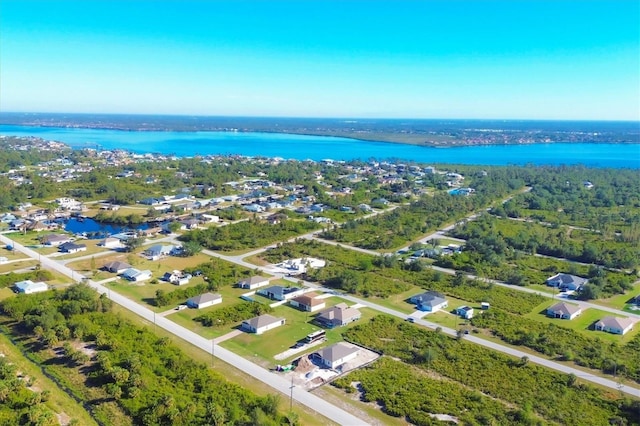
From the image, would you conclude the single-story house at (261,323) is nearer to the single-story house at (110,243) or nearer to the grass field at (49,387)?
the grass field at (49,387)

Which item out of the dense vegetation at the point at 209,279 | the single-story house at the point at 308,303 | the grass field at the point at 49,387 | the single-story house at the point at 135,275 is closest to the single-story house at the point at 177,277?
the dense vegetation at the point at 209,279

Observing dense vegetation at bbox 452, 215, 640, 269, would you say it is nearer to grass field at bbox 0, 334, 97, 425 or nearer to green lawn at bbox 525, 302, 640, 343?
green lawn at bbox 525, 302, 640, 343

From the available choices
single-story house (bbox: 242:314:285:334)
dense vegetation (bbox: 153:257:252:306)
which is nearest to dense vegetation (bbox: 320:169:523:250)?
dense vegetation (bbox: 153:257:252:306)

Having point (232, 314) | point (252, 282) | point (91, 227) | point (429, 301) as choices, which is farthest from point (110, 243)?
point (429, 301)

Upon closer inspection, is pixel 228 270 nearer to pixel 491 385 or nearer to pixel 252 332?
pixel 252 332

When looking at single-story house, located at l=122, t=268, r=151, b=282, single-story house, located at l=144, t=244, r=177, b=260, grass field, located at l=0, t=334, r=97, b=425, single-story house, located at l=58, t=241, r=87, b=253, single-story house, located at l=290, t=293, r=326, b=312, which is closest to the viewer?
grass field, located at l=0, t=334, r=97, b=425

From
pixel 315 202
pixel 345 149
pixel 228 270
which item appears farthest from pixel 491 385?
pixel 345 149
